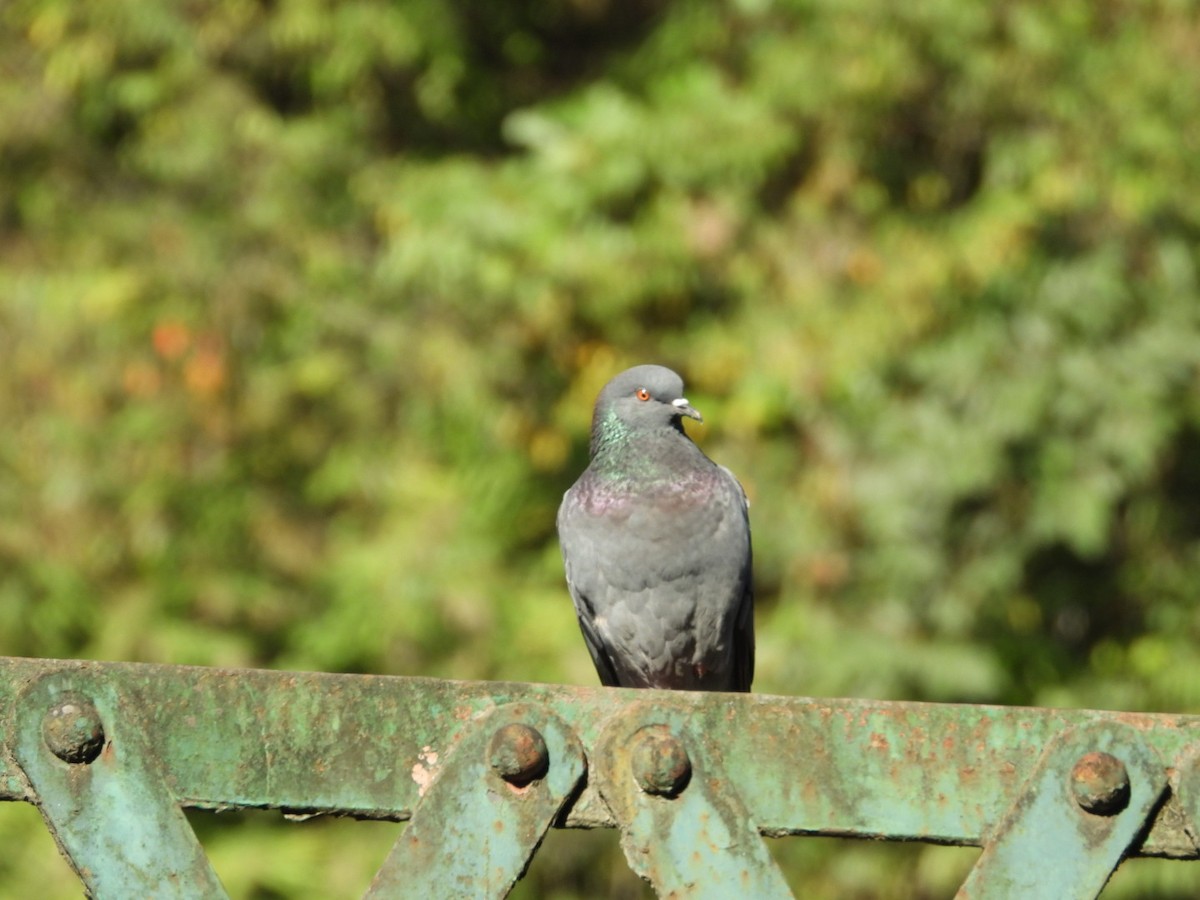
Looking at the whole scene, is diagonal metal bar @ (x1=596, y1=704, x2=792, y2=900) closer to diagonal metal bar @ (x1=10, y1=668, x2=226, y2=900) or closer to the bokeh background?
diagonal metal bar @ (x1=10, y1=668, x2=226, y2=900)

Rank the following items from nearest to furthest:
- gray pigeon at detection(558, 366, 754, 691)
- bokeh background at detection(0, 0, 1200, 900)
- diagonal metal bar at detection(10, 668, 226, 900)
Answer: diagonal metal bar at detection(10, 668, 226, 900)
gray pigeon at detection(558, 366, 754, 691)
bokeh background at detection(0, 0, 1200, 900)

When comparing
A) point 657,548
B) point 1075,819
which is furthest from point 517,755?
point 657,548

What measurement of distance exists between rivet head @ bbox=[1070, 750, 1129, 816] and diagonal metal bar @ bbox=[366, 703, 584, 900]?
49cm

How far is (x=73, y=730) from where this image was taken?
1.55 meters

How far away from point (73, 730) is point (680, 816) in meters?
0.59

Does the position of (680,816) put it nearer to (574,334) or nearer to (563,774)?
(563,774)

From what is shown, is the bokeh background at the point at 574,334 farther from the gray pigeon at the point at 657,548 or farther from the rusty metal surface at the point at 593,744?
the rusty metal surface at the point at 593,744

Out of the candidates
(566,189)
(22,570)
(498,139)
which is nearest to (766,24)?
(566,189)

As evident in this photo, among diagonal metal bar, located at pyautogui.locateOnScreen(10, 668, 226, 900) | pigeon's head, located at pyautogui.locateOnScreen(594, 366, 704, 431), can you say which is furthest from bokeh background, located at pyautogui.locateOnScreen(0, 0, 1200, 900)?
diagonal metal bar, located at pyautogui.locateOnScreen(10, 668, 226, 900)

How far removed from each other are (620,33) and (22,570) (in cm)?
343

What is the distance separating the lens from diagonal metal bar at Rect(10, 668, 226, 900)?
5.04 feet

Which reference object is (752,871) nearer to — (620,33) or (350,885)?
(350,885)

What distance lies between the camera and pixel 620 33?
7.12 metres

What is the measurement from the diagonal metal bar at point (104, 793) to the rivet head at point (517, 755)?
0.29 m
